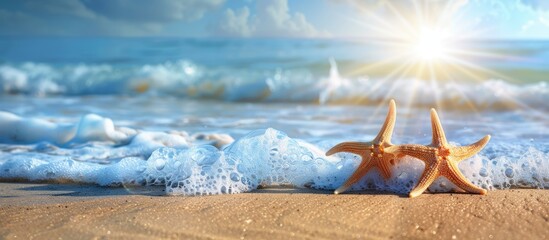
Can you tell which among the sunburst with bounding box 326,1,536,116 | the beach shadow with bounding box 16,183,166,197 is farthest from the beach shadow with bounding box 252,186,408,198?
the sunburst with bounding box 326,1,536,116

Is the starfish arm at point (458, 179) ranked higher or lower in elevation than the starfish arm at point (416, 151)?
lower

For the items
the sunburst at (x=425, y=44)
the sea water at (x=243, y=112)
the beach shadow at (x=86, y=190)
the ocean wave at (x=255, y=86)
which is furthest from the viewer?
the sunburst at (x=425, y=44)

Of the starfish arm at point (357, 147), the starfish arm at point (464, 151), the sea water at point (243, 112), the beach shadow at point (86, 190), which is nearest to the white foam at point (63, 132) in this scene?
the sea water at point (243, 112)

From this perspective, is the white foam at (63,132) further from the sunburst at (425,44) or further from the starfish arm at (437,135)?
the sunburst at (425,44)

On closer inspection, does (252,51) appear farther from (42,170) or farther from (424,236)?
(424,236)

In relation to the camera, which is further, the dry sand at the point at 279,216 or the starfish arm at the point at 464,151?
the starfish arm at the point at 464,151

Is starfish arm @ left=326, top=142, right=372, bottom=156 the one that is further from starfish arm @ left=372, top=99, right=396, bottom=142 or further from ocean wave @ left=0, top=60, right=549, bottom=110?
ocean wave @ left=0, top=60, right=549, bottom=110
